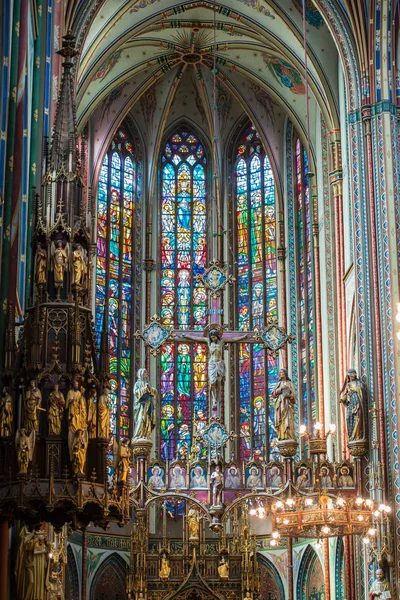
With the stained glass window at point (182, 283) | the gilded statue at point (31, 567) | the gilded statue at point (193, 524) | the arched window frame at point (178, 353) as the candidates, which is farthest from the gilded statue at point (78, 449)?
the stained glass window at point (182, 283)

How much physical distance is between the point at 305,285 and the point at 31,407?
63.9ft

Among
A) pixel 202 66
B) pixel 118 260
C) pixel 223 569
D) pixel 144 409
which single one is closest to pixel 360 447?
pixel 144 409

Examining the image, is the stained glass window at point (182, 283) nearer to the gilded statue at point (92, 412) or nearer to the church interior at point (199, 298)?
the church interior at point (199, 298)

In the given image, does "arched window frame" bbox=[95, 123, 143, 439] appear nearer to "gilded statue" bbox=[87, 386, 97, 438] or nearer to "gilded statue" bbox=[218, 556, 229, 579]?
"gilded statue" bbox=[218, 556, 229, 579]

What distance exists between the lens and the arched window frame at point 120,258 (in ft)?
101

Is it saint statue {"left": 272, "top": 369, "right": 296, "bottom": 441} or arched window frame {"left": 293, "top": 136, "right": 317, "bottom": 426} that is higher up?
arched window frame {"left": 293, "top": 136, "right": 317, "bottom": 426}

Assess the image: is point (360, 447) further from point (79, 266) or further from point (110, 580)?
point (79, 266)

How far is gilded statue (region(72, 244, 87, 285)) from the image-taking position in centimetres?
1298

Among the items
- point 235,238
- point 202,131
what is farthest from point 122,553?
point 202,131

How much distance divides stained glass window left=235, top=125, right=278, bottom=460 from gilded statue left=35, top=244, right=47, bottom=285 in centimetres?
1731

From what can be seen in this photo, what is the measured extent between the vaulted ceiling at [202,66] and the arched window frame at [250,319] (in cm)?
76

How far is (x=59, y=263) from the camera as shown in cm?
1289

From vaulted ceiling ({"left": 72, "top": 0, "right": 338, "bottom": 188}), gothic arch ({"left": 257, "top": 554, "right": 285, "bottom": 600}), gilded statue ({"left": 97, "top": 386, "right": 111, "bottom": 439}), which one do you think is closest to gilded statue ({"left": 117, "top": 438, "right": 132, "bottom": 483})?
gilded statue ({"left": 97, "top": 386, "right": 111, "bottom": 439})

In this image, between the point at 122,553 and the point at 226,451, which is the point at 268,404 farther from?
the point at 122,553
